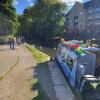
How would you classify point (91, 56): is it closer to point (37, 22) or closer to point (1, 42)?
point (1, 42)

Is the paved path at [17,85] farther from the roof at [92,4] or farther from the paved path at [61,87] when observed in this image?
the roof at [92,4]

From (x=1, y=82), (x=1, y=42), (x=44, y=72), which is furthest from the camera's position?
(x=1, y=42)

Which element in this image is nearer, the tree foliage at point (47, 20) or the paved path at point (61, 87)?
the paved path at point (61, 87)

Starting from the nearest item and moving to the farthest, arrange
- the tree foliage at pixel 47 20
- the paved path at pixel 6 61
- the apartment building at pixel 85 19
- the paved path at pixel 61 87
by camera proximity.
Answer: the paved path at pixel 61 87 < the paved path at pixel 6 61 < the apartment building at pixel 85 19 < the tree foliage at pixel 47 20

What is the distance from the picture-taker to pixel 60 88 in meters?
11.0

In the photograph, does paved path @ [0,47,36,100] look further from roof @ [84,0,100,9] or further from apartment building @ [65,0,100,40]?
roof @ [84,0,100,9]

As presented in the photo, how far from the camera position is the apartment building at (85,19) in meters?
57.3

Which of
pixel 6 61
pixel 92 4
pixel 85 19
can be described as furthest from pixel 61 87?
pixel 85 19

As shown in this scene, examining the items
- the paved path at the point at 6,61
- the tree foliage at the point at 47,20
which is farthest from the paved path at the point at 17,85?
the tree foliage at the point at 47,20

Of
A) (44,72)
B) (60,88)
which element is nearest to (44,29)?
(44,72)

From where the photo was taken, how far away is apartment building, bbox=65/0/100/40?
57.3 m

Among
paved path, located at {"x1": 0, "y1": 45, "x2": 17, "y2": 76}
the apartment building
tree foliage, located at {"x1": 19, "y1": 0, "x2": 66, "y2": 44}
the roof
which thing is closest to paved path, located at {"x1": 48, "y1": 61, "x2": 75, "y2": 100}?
paved path, located at {"x1": 0, "y1": 45, "x2": 17, "y2": 76}

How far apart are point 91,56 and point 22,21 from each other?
65.6 meters

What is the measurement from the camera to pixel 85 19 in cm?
6531
